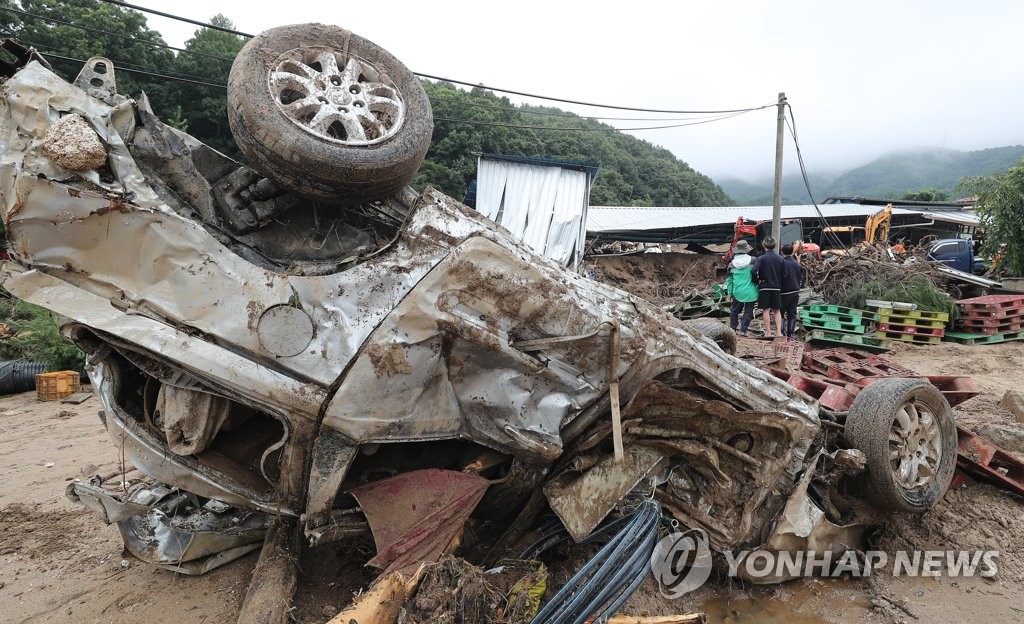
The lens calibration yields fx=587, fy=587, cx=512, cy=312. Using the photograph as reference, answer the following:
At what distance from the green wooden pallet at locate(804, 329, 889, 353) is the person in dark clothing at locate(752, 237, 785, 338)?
160cm

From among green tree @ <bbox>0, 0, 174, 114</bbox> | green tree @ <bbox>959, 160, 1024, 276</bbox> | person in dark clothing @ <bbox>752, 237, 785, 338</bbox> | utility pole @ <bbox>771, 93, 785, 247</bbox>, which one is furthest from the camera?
green tree @ <bbox>0, 0, 174, 114</bbox>

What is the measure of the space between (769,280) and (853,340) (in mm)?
2181

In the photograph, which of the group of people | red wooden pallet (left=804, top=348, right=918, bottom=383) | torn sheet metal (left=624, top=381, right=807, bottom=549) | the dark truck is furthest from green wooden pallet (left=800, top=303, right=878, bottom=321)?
torn sheet metal (left=624, top=381, right=807, bottom=549)

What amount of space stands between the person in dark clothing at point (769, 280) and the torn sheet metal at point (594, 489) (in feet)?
17.1

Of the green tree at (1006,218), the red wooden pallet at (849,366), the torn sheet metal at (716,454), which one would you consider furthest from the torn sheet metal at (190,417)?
the green tree at (1006,218)

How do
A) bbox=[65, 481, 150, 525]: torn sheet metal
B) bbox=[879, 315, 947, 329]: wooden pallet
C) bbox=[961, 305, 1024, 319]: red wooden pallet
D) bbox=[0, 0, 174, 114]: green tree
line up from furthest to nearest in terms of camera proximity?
bbox=[0, 0, 174, 114]: green tree, bbox=[879, 315, 947, 329]: wooden pallet, bbox=[961, 305, 1024, 319]: red wooden pallet, bbox=[65, 481, 150, 525]: torn sheet metal

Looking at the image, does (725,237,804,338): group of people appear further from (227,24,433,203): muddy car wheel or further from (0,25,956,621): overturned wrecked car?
(227,24,433,203): muddy car wheel

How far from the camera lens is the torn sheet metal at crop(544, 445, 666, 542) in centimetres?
266

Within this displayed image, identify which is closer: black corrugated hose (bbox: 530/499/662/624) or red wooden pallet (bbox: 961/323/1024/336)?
black corrugated hose (bbox: 530/499/662/624)

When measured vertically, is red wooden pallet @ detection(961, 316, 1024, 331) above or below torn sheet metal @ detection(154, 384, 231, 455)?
below

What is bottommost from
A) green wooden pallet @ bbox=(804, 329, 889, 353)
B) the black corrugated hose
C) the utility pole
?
green wooden pallet @ bbox=(804, 329, 889, 353)

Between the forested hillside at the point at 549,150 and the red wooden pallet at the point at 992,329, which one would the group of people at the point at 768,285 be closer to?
the red wooden pallet at the point at 992,329

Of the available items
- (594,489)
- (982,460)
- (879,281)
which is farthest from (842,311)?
(594,489)

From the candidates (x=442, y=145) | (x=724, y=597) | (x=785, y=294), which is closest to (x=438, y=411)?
(x=724, y=597)
